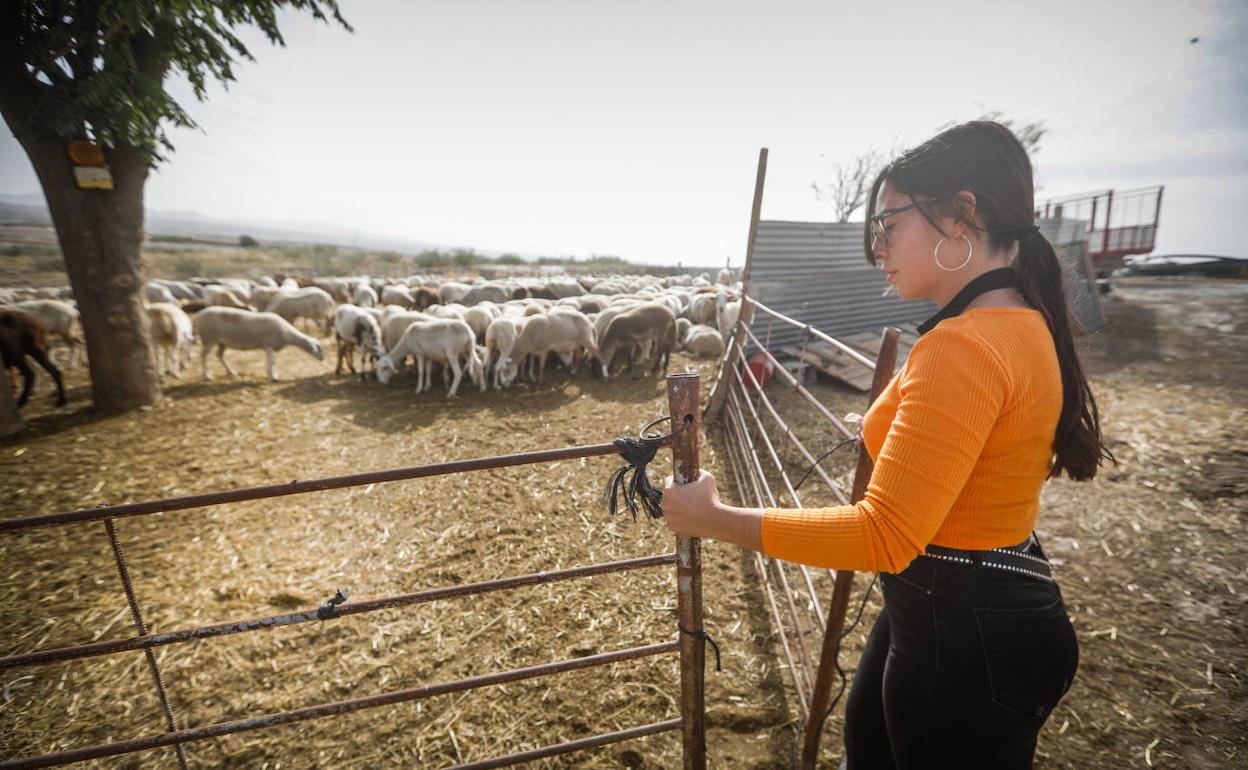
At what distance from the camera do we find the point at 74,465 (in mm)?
5391

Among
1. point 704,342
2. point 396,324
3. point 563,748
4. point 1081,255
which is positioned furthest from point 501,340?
point 1081,255

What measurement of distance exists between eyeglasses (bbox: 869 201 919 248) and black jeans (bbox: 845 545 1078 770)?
2.86 ft

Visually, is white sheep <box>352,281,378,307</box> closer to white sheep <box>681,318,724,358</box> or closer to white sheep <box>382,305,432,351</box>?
white sheep <box>382,305,432,351</box>

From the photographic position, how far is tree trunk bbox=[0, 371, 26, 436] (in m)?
5.91

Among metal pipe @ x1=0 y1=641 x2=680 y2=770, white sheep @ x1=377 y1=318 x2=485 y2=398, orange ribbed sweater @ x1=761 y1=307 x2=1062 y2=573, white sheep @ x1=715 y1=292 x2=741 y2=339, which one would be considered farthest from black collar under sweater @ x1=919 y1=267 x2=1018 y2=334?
white sheep @ x1=715 y1=292 x2=741 y2=339

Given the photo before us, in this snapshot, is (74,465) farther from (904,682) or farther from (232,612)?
(904,682)

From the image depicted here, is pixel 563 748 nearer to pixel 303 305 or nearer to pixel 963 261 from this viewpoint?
pixel 963 261

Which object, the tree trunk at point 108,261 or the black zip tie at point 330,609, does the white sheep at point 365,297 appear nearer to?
the tree trunk at point 108,261

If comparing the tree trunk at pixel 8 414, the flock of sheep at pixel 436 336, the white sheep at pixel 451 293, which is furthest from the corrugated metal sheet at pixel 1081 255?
the white sheep at pixel 451 293

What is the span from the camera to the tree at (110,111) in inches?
216

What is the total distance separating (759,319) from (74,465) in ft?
33.6

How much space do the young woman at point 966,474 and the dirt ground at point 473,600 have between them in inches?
69.2

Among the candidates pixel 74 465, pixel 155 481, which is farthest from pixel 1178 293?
pixel 74 465

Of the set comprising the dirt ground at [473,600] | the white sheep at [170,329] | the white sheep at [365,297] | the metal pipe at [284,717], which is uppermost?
the white sheep at [365,297]
